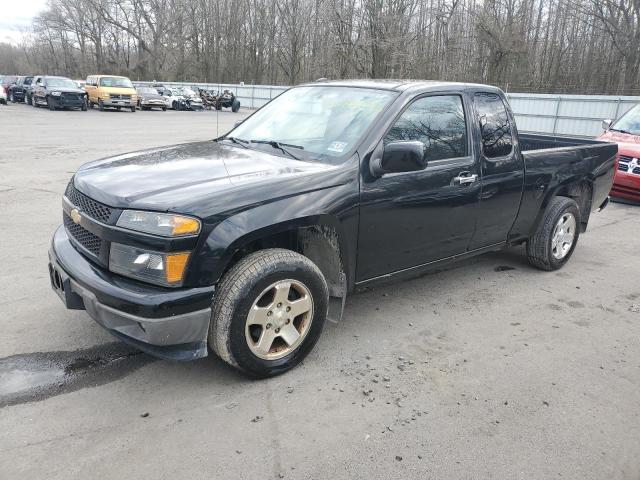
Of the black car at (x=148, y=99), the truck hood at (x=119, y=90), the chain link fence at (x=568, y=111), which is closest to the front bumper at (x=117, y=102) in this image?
the truck hood at (x=119, y=90)

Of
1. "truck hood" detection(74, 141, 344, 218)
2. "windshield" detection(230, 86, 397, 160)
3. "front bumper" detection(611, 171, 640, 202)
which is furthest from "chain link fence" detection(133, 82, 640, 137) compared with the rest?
"truck hood" detection(74, 141, 344, 218)

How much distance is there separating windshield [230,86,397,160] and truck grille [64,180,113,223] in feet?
4.39

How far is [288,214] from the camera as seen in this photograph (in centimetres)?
314

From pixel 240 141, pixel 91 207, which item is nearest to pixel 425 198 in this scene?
pixel 240 141

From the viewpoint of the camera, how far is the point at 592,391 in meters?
3.34

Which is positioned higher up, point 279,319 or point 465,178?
point 465,178

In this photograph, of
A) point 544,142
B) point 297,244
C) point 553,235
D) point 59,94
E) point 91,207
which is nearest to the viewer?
point 91,207

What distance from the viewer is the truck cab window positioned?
3.84 meters

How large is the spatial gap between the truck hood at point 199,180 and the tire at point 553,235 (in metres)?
2.84

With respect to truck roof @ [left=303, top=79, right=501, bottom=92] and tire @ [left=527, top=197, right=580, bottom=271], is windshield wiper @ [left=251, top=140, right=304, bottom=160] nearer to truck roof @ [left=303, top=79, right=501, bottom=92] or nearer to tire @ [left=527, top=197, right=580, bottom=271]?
truck roof @ [left=303, top=79, right=501, bottom=92]

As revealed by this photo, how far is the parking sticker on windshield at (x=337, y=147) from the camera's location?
364 cm

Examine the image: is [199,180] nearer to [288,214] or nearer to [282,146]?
[288,214]

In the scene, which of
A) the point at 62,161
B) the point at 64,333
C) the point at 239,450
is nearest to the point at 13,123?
the point at 62,161

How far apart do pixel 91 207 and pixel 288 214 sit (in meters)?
1.15
